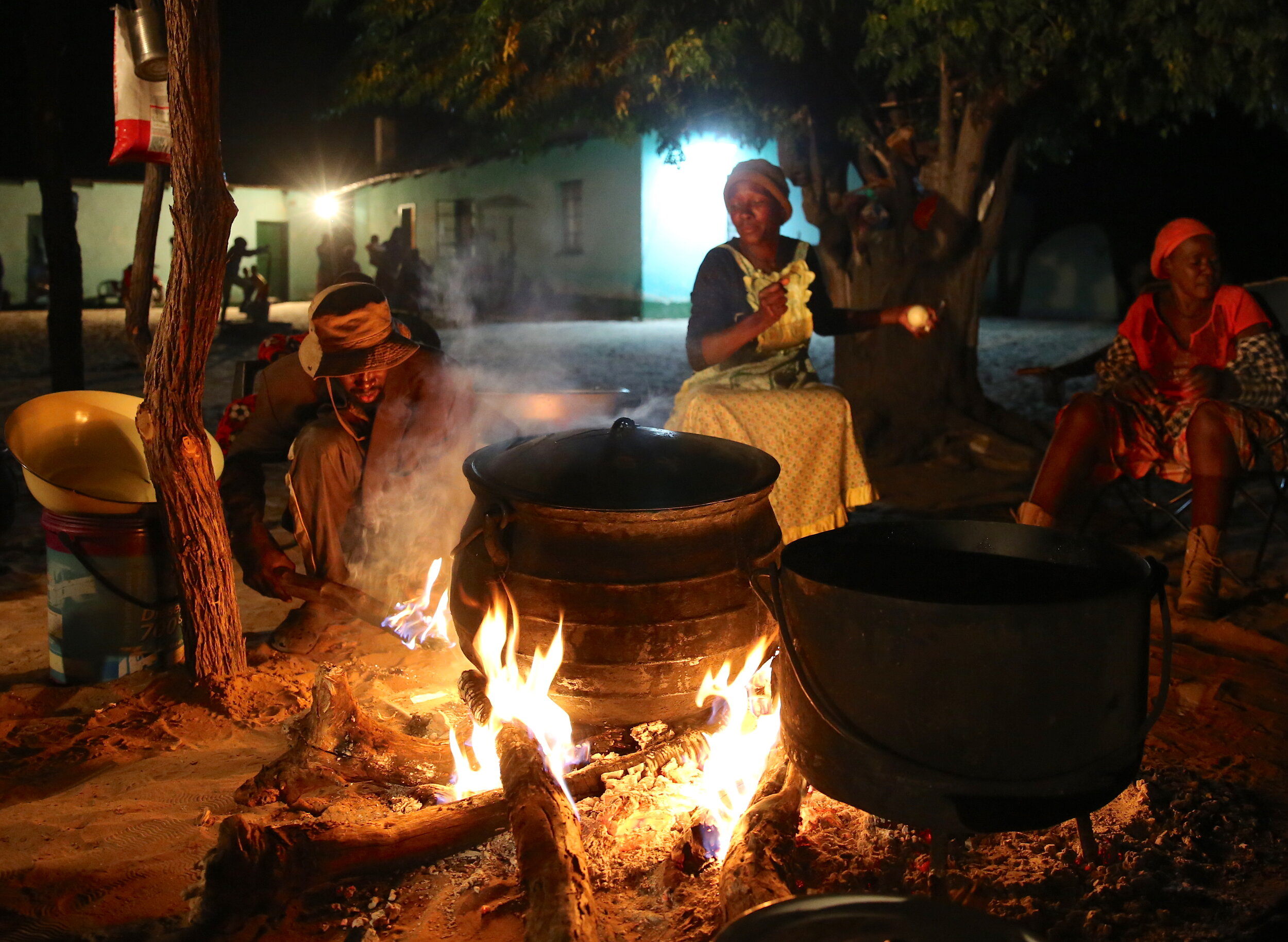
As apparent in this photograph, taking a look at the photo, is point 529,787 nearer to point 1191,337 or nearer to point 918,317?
point 918,317

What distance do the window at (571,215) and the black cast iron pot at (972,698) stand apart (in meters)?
20.0

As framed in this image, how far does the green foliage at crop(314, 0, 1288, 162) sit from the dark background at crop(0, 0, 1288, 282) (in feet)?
5.57

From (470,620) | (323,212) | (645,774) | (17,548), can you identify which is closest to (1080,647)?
(645,774)

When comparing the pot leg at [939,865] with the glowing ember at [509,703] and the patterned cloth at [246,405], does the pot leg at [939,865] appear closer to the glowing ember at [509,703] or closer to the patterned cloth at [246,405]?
→ the glowing ember at [509,703]

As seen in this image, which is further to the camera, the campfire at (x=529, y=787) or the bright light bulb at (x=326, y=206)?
the bright light bulb at (x=326, y=206)

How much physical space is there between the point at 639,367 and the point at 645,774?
32.4ft

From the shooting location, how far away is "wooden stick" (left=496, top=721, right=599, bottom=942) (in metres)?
2.09

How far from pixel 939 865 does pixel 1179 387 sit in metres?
3.39

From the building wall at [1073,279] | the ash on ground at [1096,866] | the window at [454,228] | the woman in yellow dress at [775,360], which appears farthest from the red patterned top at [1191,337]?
the window at [454,228]

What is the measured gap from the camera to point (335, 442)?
159 inches

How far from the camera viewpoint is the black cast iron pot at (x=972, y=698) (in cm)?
214

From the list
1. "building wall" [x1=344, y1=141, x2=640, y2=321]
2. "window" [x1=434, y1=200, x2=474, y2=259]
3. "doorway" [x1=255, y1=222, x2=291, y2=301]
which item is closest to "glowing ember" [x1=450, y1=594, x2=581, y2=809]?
"building wall" [x1=344, y1=141, x2=640, y2=321]

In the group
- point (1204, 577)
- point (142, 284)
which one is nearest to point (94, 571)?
point (142, 284)

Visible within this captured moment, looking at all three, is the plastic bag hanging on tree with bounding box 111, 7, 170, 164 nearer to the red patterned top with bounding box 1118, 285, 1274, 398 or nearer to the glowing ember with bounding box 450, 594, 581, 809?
the glowing ember with bounding box 450, 594, 581, 809
